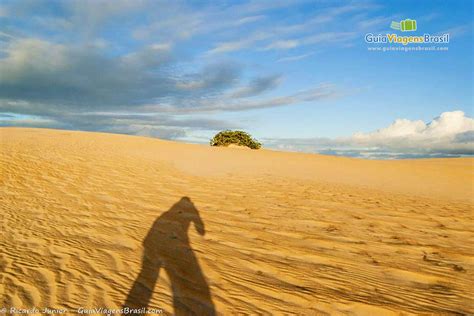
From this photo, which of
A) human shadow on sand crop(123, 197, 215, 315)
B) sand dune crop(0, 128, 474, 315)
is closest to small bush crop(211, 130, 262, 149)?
sand dune crop(0, 128, 474, 315)

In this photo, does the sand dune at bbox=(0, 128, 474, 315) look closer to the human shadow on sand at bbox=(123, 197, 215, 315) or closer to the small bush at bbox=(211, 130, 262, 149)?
the human shadow on sand at bbox=(123, 197, 215, 315)

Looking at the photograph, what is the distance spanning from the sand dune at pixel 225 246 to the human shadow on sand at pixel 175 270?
20 mm

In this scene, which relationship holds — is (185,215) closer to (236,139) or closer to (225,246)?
(225,246)

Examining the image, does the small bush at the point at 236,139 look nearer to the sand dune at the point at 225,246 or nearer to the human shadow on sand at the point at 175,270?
the sand dune at the point at 225,246

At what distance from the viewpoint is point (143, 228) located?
20.3ft

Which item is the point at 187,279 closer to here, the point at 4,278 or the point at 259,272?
the point at 259,272

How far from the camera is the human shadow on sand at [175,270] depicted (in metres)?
3.36

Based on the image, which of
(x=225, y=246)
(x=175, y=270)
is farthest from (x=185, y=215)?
(x=175, y=270)

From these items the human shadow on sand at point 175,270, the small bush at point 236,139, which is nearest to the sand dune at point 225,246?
the human shadow on sand at point 175,270

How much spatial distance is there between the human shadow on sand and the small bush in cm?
3271

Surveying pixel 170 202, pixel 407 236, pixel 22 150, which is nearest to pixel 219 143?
pixel 22 150

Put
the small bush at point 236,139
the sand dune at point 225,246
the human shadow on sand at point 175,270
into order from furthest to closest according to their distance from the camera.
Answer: the small bush at point 236,139, the sand dune at point 225,246, the human shadow on sand at point 175,270

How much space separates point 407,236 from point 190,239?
4213 mm

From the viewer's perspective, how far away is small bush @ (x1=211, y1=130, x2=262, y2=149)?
39.3 metres
